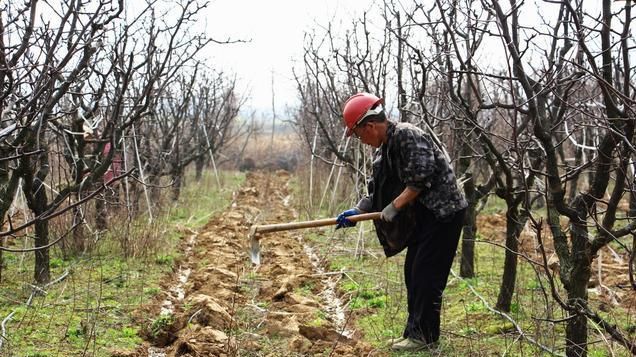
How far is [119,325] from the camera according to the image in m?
5.20

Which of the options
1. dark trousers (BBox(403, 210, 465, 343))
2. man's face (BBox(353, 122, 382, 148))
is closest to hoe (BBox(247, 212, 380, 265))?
dark trousers (BBox(403, 210, 465, 343))

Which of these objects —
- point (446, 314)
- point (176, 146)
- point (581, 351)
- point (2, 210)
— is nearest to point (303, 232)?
point (176, 146)

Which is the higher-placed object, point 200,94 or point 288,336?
point 200,94

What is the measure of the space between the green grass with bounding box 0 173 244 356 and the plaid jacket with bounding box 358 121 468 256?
6.10 ft

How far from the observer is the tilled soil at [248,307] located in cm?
463

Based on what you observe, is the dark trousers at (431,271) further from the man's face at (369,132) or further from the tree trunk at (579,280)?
the tree trunk at (579,280)

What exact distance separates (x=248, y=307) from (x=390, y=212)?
1.85 m

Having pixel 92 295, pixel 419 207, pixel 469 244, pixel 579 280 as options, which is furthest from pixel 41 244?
pixel 579 280

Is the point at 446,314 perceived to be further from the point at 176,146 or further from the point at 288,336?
the point at 176,146

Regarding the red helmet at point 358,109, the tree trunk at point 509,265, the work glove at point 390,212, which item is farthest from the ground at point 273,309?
the red helmet at point 358,109

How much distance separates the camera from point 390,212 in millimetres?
4547

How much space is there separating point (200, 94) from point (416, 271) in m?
11.9

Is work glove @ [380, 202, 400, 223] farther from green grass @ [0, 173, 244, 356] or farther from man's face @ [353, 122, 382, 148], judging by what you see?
green grass @ [0, 173, 244, 356]

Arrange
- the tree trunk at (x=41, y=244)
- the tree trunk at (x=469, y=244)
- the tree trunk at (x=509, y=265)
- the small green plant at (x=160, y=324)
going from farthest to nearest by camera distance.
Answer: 1. the tree trunk at (x=469, y=244)
2. the tree trunk at (x=41, y=244)
3. the small green plant at (x=160, y=324)
4. the tree trunk at (x=509, y=265)
